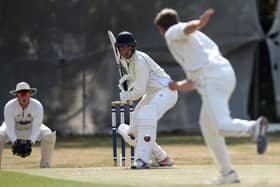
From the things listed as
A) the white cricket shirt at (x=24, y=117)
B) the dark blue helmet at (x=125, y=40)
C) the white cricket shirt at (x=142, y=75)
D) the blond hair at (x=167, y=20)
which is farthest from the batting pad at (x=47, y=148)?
→ the blond hair at (x=167, y=20)

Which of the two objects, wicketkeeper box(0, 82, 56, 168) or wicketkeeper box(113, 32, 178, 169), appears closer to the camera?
wicketkeeper box(113, 32, 178, 169)

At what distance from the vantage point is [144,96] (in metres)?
12.2

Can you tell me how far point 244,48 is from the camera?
845 inches

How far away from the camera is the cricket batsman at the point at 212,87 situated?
8906 mm

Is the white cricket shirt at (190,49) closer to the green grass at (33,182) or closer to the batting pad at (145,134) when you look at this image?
the green grass at (33,182)

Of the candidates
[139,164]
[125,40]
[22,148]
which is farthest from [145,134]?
[22,148]

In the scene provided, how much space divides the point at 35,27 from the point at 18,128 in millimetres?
8291

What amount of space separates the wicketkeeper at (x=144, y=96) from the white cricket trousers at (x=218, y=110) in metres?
2.54

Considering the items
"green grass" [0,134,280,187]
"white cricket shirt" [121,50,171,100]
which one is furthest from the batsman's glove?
"white cricket shirt" [121,50,171,100]

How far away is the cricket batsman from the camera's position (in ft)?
29.2

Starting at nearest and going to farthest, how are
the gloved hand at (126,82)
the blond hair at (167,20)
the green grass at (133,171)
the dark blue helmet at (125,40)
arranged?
1. the blond hair at (167,20)
2. the green grass at (133,171)
3. the dark blue helmet at (125,40)
4. the gloved hand at (126,82)

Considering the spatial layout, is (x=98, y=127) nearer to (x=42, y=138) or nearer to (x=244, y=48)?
(x=244, y=48)

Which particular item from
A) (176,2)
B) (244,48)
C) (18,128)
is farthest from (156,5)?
(18,128)

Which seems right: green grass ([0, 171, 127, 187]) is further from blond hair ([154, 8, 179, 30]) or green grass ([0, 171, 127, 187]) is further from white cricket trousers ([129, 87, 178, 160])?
white cricket trousers ([129, 87, 178, 160])
